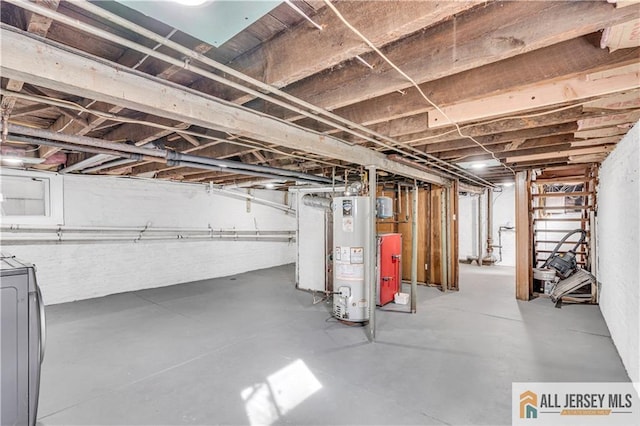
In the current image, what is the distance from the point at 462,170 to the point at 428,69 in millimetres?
3894

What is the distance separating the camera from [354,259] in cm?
386

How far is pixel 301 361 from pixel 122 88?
8.38ft

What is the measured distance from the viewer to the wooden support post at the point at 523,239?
5070 mm

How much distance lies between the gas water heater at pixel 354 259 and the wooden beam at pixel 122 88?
4.68ft

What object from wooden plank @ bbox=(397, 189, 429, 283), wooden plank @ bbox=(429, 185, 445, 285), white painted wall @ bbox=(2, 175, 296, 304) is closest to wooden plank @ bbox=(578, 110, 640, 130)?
wooden plank @ bbox=(429, 185, 445, 285)

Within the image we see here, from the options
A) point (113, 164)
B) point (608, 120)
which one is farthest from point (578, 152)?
point (113, 164)

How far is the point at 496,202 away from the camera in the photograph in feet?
28.6

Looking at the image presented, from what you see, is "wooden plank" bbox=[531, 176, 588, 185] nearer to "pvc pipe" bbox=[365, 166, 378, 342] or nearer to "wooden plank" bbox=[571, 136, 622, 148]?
"wooden plank" bbox=[571, 136, 622, 148]

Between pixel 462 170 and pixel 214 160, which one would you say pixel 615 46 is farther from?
pixel 462 170

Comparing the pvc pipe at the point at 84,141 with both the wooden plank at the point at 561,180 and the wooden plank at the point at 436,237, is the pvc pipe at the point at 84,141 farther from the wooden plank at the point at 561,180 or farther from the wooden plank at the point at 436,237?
the wooden plank at the point at 561,180

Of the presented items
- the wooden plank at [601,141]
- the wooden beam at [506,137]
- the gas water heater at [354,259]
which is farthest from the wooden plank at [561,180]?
the gas water heater at [354,259]

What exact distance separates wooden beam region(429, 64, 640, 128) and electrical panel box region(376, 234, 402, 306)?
8.72 feet

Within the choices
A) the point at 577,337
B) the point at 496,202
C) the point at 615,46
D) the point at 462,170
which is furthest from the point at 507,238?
the point at 615,46

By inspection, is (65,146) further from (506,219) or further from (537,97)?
(506,219)
